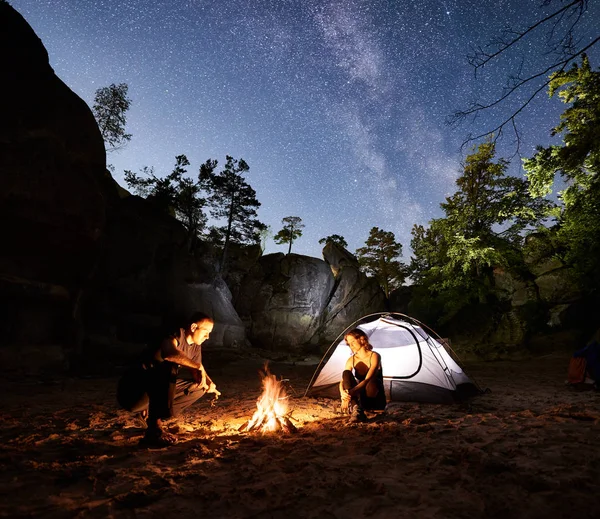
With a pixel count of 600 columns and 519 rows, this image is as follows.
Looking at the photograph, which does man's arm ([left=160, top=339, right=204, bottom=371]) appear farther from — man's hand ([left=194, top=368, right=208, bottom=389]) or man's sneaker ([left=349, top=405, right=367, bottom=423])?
man's sneaker ([left=349, top=405, right=367, bottom=423])

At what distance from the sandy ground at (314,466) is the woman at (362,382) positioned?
21cm

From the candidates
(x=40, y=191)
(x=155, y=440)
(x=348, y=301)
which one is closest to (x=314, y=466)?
(x=155, y=440)

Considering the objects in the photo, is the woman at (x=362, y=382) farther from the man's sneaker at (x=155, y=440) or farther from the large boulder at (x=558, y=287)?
the large boulder at (x=558, y=287)

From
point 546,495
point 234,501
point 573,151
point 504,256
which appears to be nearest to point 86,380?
point 234,501

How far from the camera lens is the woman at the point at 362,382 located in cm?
477

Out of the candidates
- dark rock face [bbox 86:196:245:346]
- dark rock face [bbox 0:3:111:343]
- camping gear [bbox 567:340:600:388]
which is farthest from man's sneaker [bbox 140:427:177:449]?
dark rock face [bbox 86:196:245:346]

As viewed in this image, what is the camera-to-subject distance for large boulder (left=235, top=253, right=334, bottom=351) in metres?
28.7

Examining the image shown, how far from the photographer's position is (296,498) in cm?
227

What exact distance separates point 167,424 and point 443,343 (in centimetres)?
562

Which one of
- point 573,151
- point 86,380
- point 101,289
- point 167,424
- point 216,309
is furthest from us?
point 216,309

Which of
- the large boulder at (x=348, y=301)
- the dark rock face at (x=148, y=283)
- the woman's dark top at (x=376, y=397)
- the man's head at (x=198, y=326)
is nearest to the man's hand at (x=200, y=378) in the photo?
the man's head at (x=198, y=326)

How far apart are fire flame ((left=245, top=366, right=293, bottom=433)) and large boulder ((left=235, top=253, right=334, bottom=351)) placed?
24.5 m

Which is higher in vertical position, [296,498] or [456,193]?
[456,193]

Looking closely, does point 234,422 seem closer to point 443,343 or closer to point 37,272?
point 443,343
